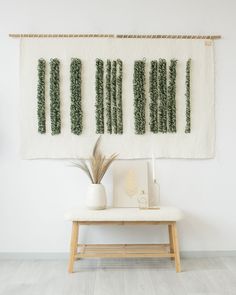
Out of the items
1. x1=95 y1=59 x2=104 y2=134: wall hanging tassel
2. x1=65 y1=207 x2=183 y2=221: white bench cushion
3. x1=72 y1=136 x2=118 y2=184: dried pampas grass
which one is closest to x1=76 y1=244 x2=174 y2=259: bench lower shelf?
x1=65 y1=207 x2=183 y2=221: white bench cushion

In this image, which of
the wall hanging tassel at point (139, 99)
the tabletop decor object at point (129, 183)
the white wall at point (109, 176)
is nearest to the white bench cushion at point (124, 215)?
the tabletop decor object at point (129, 183)

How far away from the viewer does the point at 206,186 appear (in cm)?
355

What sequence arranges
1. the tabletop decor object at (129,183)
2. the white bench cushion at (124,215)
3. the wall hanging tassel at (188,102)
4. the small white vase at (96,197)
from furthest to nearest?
the wall hanging tassel at (188,102), the tabletop decor object at (129,183), the small white vase at (96,197), the white bench cushion at (124,215)

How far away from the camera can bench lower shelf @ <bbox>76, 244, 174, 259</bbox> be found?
311cm

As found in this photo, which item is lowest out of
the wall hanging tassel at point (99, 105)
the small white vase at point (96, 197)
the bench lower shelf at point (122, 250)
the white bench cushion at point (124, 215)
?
the bench lower shelf at point (122, 250)

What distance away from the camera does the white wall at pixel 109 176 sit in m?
3.50

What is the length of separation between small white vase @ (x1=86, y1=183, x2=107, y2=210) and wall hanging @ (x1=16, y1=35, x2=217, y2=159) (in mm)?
382

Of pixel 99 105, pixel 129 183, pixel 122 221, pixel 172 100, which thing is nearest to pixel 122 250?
pixel 122 221

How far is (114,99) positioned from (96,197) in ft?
2.97

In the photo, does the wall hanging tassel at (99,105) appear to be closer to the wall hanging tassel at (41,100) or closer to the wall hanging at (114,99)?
the wall hanging at (114,99)

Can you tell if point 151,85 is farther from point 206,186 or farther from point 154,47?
point 206,186

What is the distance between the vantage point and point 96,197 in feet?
10.5

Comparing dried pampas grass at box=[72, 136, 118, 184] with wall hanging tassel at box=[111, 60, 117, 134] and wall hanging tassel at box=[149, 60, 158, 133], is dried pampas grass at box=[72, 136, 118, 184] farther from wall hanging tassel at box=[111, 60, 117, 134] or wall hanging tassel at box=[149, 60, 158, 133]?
wall hanging tassel at box=[149, 60, 158, 133]

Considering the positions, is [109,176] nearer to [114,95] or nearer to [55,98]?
[114,95]
